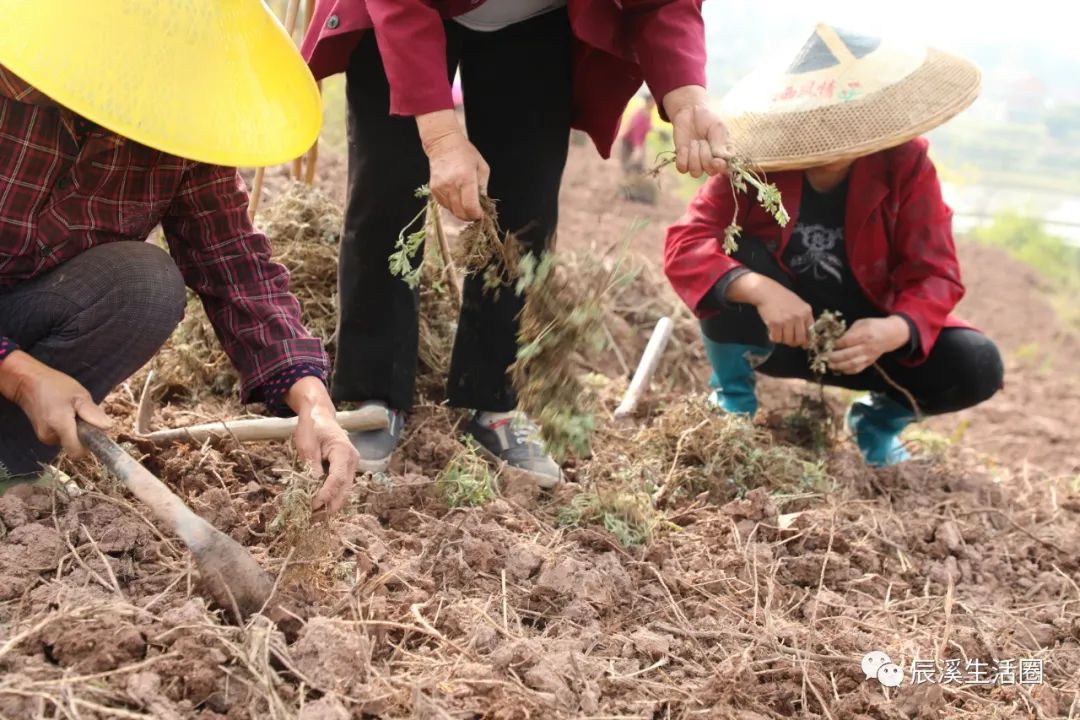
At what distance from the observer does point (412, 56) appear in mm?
1789

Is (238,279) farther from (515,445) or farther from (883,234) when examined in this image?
(883,234)

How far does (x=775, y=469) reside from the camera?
2.46 metres

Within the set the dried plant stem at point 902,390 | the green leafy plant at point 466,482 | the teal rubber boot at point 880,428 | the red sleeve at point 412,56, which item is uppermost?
the red sleeve at point 412,56

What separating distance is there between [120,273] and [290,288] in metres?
0.90

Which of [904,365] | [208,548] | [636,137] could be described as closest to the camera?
[208,548]

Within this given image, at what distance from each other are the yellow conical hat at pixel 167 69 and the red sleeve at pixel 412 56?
18cm

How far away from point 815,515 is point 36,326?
149 cm

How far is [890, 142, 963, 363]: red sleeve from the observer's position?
2.59 m

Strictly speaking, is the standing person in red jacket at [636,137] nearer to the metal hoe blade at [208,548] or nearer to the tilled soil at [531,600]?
the tilled soil at [531,600]

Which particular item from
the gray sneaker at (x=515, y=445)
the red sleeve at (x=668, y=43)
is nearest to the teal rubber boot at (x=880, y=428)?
the gray sneaker at (x=515, y=445)

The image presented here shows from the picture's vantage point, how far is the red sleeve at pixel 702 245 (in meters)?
2.61

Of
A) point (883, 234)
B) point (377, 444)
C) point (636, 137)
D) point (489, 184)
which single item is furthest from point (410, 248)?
point (636, 137)

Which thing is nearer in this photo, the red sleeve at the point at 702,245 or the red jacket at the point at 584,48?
the red jacket at the point at 584,48

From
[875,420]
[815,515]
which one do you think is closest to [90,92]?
[815,515]
